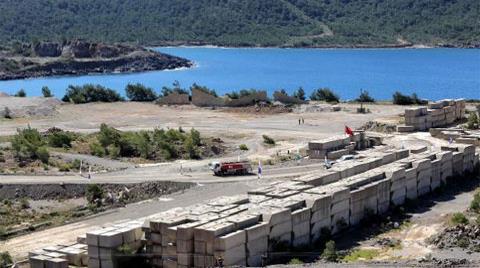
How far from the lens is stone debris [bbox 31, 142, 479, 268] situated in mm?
29312

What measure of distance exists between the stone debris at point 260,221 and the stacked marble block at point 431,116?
791 inches

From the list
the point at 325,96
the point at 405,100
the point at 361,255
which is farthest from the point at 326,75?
the point at 361,255

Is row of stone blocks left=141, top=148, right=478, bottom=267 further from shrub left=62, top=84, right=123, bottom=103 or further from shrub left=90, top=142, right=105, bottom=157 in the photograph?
shrub left=62, top=84, right=123, bottom=103

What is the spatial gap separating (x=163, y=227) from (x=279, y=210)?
4.16 metres

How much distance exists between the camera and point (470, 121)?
6191cm

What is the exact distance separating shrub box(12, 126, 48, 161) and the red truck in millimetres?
10173

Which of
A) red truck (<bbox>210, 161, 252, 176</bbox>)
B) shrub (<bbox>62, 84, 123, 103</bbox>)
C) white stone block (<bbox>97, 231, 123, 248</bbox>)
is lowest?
white stone block (<bbox>97, 231, 123, 248</bbox>)

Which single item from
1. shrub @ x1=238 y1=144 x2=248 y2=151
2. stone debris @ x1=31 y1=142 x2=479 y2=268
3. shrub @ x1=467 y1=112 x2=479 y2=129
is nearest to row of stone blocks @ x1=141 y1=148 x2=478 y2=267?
stone debris @ x1=31 y1=142 x2=479 y2=268

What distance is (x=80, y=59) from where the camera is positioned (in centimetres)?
15538

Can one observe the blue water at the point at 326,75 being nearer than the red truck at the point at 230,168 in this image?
No

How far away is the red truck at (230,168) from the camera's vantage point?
4669cm

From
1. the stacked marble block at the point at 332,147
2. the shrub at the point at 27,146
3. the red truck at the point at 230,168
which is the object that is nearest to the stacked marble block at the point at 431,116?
the stacked marble block at the point at 332,147

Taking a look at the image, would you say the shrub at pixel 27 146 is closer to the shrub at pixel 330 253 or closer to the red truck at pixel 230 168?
the red truck at pixel 230 168

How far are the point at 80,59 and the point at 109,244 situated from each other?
128657mm
